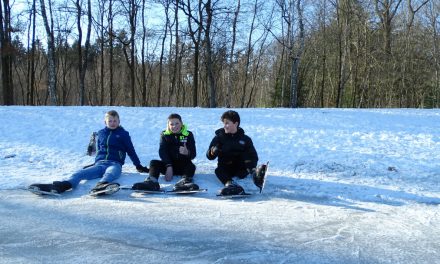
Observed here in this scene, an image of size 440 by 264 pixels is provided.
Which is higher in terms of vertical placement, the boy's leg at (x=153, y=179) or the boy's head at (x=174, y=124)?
the boy's head at (x=174, y=124)

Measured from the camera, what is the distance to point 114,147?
6.44 meters

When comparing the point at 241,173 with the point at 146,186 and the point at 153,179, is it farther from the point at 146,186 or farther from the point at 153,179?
the point at 146,186

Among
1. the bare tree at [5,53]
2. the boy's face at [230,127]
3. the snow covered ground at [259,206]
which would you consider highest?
the bare tree at [5,53]

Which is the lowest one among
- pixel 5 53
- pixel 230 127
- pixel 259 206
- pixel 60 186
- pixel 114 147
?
pixel 259 206

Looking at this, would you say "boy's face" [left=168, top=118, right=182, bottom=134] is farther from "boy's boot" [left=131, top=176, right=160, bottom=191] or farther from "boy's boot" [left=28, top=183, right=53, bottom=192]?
"boy's boot" [left=28, top=183, right=53, bottom=192]

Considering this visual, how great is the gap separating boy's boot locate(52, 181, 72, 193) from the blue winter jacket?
0.89m

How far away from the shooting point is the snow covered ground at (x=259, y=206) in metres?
3.54

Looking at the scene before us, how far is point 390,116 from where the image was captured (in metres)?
11.5

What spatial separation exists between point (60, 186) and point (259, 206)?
2.61m

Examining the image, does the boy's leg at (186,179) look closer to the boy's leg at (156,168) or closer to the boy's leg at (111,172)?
the boy's leg at (156,168)

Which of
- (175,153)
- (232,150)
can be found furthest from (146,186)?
(232,150)

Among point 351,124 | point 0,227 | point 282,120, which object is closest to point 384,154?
point 351,124

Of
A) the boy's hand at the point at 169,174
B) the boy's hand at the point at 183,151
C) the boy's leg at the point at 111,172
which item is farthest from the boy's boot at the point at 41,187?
the boy's hand at the point at 183,151

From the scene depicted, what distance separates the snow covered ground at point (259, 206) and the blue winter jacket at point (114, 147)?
34 centimetres
